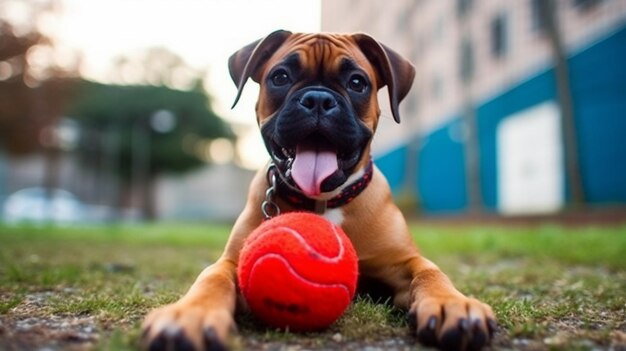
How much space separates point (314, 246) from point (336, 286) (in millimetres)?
176

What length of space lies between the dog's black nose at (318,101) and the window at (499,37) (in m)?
15.8

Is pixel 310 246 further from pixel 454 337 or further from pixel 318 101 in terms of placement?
pixel 318 101

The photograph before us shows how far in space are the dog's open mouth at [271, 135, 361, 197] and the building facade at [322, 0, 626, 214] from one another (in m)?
9.02

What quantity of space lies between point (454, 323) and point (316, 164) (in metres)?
1.17

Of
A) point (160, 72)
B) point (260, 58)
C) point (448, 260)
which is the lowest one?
point (448, 260)

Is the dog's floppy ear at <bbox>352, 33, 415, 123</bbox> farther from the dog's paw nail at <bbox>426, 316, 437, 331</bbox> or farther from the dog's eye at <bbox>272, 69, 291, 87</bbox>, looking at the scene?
the dog's paw nail at <bbox>426, 316, 437, 331</bbox>

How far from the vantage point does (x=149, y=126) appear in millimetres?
35562

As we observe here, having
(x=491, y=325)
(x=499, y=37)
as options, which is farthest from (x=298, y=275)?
(x=499, y=37)

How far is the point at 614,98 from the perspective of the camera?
11.3 meters

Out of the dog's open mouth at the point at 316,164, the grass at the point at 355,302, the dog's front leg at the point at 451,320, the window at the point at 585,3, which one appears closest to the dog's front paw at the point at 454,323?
the dog's front leg at the point at 451,320

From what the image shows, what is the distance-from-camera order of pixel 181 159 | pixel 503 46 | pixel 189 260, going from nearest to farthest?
1. pixel 189 260
2. pixel 503 46
3. pixel 181 159

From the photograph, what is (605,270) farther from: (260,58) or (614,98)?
(614,98)

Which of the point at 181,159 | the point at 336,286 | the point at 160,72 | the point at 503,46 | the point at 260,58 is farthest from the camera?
the point at 160,72

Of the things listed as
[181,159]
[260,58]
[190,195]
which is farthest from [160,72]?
[260,58]
